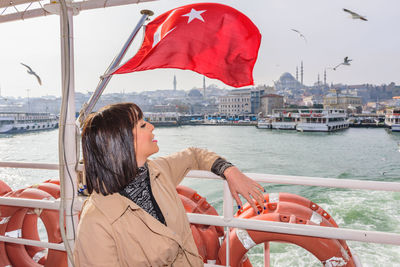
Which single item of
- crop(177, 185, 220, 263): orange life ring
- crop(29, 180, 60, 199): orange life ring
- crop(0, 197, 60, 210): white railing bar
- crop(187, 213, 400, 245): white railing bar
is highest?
crop(0, 197, 60, 210): white railing bar

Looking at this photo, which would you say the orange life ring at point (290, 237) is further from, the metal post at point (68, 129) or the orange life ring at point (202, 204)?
the metal post at point (68, 129)

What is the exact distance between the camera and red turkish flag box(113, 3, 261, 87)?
1461 millimetres

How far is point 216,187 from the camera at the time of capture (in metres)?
9.38

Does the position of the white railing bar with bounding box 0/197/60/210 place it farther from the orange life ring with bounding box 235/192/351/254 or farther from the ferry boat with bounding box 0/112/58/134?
the ferry boat with bounding box 0/112/58/134

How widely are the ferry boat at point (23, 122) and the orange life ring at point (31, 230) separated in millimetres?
32798

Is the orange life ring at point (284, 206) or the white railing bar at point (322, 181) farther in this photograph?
the orange life ring at point (284, 206)

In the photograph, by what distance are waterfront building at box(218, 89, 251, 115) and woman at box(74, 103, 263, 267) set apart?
2148 inches

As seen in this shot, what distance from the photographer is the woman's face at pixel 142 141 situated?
0.81 metres

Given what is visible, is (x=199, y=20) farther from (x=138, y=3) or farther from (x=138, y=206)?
(x=138, y=206)

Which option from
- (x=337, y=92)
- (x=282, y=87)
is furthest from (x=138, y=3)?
(x=282, y=87)

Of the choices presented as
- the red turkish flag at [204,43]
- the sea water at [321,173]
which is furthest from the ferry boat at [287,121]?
the red turkish flag at [204,43]

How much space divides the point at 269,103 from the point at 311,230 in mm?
53561

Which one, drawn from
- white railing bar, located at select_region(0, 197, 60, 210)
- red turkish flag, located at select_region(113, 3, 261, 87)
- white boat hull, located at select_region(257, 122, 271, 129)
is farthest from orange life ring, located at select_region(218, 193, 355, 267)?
white boat hull, located at select_region(257, 122, 271, 129)

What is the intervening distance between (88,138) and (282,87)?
96757mm
